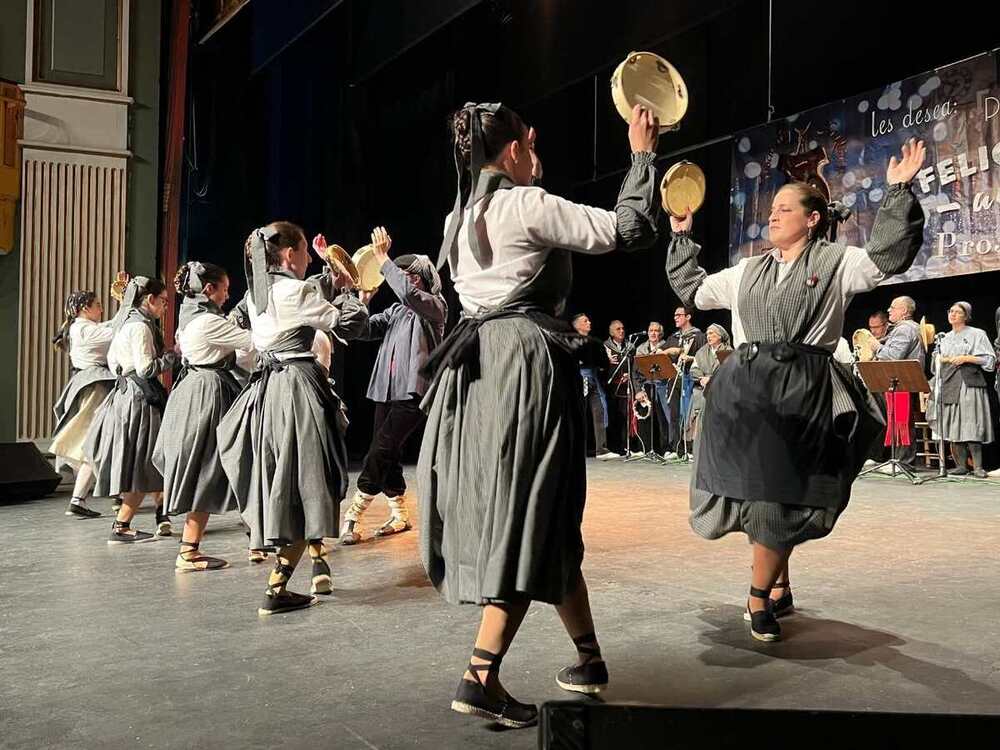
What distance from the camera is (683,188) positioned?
10.5 feet

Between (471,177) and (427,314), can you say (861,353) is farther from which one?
(471,177)

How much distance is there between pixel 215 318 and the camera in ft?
13.9

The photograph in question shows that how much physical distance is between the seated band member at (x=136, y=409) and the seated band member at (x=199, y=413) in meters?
0.98

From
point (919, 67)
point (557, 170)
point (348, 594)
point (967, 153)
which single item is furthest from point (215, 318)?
point (557, 170)

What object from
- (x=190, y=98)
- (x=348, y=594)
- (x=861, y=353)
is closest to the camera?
(x=348, y=594)

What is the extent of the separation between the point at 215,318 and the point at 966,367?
7.05 m

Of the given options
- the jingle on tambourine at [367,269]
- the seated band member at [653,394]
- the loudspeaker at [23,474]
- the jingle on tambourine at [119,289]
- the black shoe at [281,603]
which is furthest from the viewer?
the seated band member at [653,394]

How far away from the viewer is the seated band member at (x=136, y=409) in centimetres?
524

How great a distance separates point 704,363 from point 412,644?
26.3 feet

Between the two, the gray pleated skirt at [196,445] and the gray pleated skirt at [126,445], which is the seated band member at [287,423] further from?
the gray pleated skirt at [126,445]

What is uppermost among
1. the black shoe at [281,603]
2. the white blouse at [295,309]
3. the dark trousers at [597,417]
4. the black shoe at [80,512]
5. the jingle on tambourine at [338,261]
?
the jingle on tambourine at [338,261]

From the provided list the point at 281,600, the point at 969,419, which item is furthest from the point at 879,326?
the point at 281,600

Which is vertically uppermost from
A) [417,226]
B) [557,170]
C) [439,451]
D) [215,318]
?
[557,170]

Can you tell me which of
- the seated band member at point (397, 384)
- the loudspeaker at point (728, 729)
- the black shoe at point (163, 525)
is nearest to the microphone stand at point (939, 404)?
the seated band member at point (397, 384)
